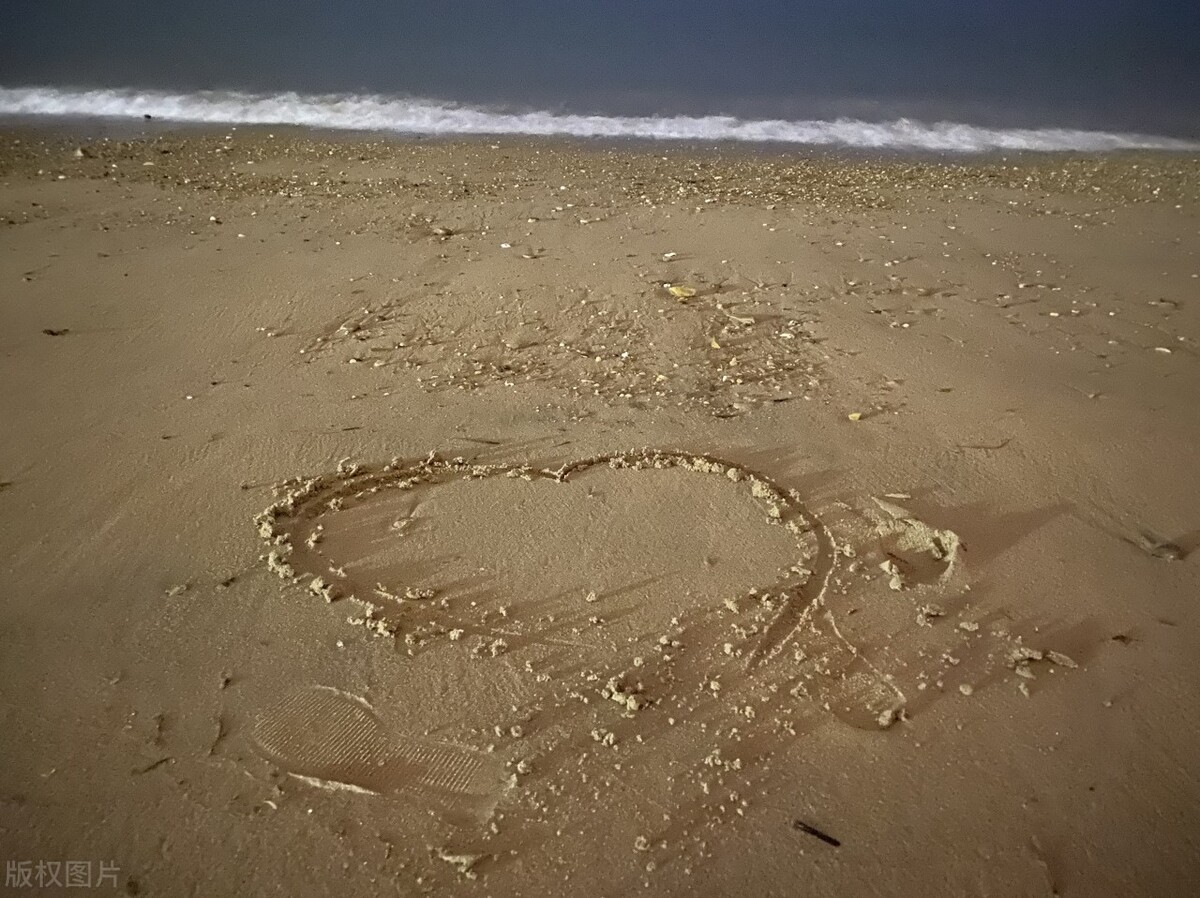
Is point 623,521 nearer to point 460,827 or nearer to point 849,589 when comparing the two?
point 849,589

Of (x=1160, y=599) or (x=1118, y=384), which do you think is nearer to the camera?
(x=1160, y=599)

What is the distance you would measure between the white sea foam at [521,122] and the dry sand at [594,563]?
4.59 metres

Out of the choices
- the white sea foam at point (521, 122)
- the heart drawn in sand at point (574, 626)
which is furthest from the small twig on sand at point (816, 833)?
the white sea foam at point (521, 122)

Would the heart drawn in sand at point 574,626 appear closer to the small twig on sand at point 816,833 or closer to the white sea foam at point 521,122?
the small twig on sand at point 816,833

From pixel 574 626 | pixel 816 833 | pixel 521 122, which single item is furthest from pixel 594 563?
pixel 521 122

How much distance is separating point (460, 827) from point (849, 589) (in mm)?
1604

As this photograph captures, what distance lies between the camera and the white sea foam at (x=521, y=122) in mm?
9844

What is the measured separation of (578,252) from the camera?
5660mm

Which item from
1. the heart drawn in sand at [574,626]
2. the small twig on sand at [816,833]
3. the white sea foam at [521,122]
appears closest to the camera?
the small twig on sand at [816,833]

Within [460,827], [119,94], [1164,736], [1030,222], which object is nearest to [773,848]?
[460,827]

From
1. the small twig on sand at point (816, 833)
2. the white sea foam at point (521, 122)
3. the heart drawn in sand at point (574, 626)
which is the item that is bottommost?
the small twig on sand at point (816, 833)

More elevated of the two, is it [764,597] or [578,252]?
[578,252]

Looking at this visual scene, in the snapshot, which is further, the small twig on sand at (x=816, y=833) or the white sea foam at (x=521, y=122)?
the white sea foam at (x=521, y=122)

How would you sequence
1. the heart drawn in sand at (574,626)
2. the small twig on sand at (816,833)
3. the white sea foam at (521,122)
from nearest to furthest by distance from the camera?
the small twig on sand at (816,833)
the heart drawn in sand at (574,626)
the white sea foam at (521,122)
